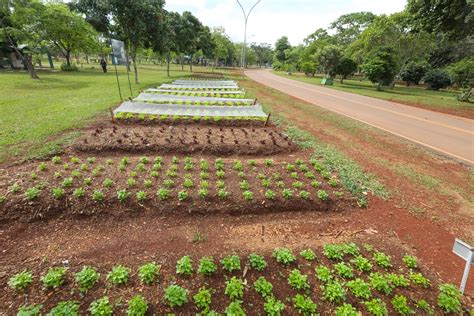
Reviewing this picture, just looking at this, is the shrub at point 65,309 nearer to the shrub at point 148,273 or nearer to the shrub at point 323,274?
the shrub at point 148,273

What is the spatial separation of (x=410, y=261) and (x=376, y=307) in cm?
102

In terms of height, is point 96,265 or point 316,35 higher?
point 316,35

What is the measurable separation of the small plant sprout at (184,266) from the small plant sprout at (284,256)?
1059mm

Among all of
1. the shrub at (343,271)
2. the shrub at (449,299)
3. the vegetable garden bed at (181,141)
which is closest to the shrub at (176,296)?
the shrub at (343,271)

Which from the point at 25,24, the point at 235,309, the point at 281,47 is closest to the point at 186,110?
the point at 235,309

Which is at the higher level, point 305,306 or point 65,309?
point 65,309

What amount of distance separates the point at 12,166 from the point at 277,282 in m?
5.40

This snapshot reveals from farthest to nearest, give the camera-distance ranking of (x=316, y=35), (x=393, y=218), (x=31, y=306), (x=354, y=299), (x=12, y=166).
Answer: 1. (x=316, y=35)
2. (x=12, y=166)
3. (x=393, y=218)
4. (x=354, y=299)
5. (x=31, y=306)

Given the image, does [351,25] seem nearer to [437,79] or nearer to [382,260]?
[437,79]

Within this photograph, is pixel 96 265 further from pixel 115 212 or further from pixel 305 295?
pixel 305 295

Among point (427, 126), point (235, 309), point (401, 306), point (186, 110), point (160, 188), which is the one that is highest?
point (186, 110)

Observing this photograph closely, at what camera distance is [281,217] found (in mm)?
3783

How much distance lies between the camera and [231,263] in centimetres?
267

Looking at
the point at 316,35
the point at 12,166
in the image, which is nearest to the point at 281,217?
the point at 12,166
